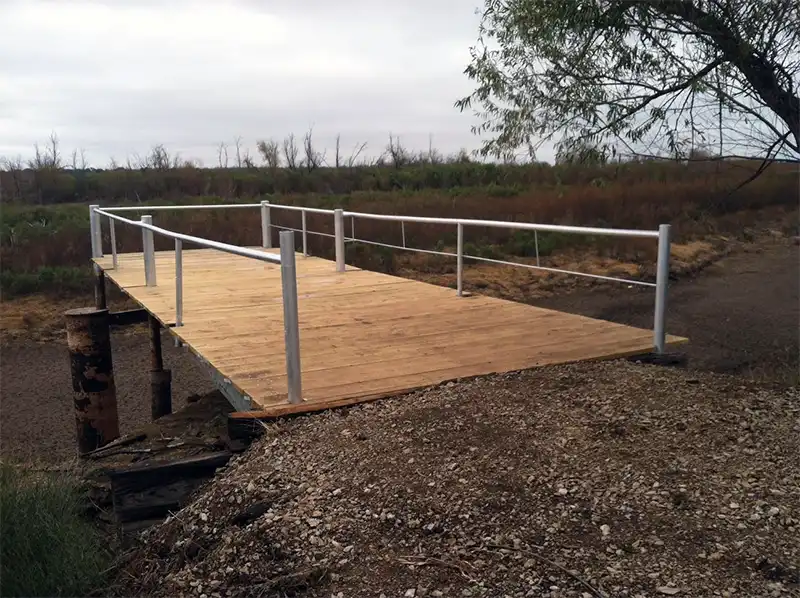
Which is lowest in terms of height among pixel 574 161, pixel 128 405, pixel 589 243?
pixel 128 405

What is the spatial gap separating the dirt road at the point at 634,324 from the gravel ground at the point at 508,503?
17.6ft

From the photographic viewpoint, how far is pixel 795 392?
4.44 m

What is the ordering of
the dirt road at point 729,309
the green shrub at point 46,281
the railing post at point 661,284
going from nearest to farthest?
the railing post at point 661,284 → the dirt road at point 729,309 → the green shrub at point 46,281

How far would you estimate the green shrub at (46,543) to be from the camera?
3.71m

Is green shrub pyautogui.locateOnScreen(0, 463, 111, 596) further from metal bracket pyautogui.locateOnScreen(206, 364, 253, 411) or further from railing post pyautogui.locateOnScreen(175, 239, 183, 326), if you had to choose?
railing post pyautogui.locateOnScreen(175, 239, 183, 326)

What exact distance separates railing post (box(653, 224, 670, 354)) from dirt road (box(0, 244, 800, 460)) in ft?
12.3

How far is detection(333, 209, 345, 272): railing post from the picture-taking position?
9.32 meters

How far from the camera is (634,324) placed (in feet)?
55.4

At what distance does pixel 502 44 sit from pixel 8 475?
18.8ft

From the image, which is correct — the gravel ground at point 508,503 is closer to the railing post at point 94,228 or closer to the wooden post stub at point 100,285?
the wooden post stub at point 100,285

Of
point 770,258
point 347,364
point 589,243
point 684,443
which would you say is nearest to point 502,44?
point 347,364

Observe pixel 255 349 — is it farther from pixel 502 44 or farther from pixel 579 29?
pixel 502 44

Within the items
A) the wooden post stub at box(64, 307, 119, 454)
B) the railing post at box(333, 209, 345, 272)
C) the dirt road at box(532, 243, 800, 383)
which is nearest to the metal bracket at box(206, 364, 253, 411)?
the wooden post stub at box(64, 307, 119, 454)

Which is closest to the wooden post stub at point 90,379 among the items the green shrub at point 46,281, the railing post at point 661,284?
the railing post at point 661,284
